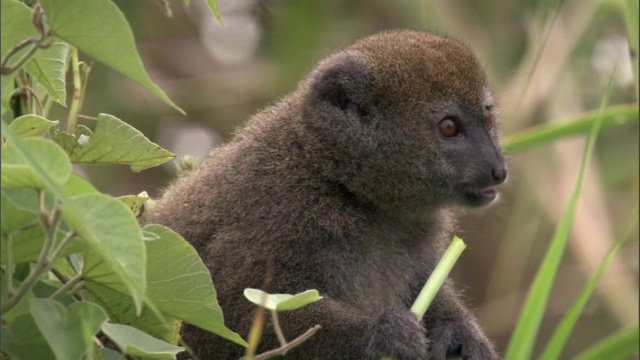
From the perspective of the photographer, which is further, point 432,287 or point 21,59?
point 432,287

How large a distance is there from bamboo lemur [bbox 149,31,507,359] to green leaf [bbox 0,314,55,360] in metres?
1.54

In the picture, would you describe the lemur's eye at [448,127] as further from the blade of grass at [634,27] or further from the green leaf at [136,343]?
the green leaf at [136,343]

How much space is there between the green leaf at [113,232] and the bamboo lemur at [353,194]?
1.87 m

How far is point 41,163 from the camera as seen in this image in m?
2.06

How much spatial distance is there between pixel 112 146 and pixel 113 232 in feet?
2.59

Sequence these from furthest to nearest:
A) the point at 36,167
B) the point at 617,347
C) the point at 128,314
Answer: the point at 617,347, the point at 128,314, the point at 36,167

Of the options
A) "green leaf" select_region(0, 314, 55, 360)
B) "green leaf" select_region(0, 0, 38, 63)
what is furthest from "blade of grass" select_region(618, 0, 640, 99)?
"green leaf" select_region(0, 314, 55, 360)

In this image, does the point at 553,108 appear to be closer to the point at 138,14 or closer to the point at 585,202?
the point at 585,202

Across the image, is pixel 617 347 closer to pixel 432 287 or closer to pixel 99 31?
pixel 432 287

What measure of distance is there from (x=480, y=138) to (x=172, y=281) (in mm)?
2339

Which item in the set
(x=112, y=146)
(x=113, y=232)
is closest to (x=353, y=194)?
(x=112, y=146)

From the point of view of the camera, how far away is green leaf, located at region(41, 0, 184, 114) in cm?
227

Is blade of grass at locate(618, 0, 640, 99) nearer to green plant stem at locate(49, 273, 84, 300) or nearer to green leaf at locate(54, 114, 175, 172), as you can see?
green leaf at locate(54, 114, 175, 172)

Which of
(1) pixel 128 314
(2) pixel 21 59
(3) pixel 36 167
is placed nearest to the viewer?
(3) pixel 36 167
